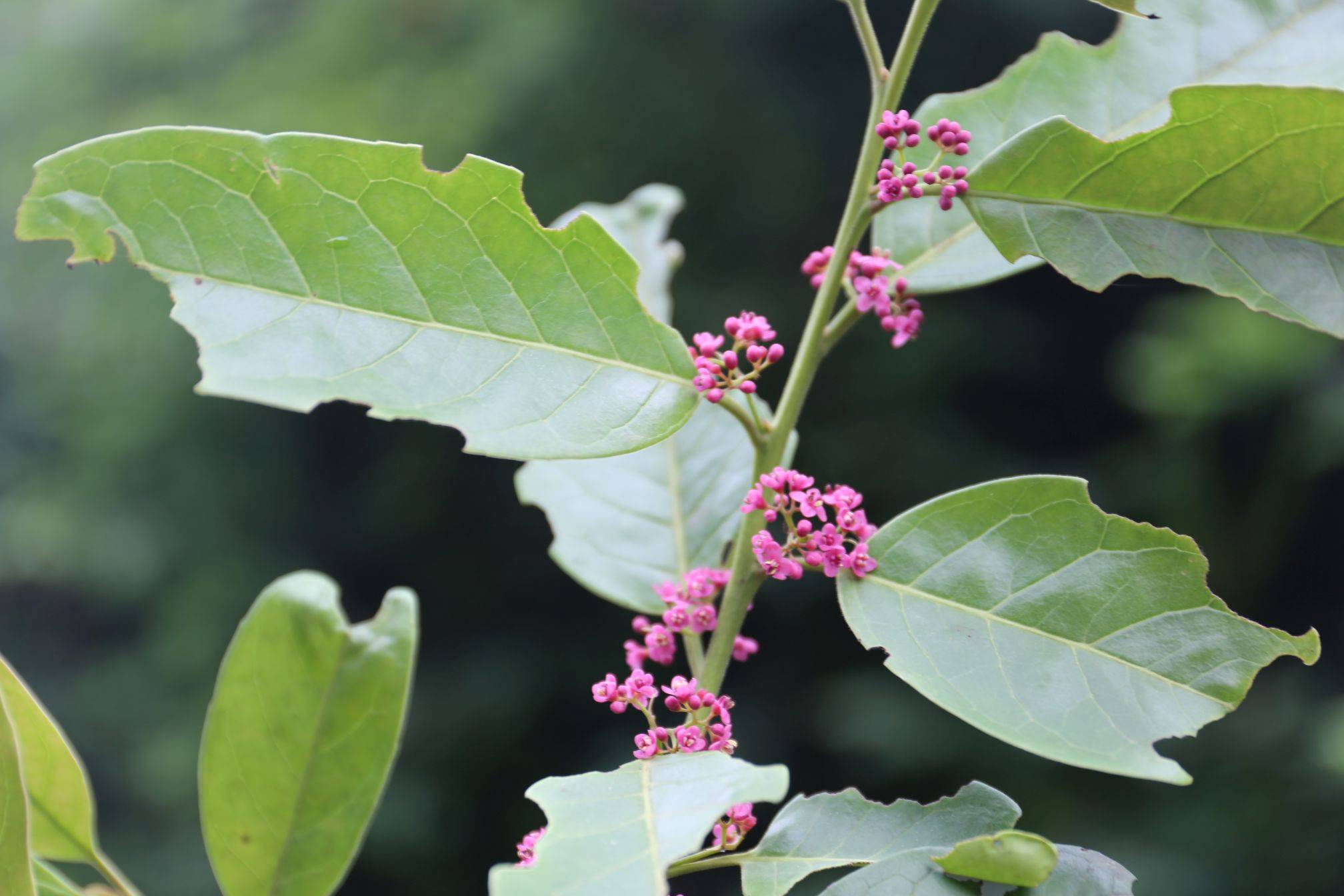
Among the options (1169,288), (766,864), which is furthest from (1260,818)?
(766,864)

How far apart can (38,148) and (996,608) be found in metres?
6.53

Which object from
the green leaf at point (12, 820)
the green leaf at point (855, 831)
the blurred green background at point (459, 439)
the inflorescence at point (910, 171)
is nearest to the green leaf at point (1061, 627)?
the green leaf at point (855, 831)

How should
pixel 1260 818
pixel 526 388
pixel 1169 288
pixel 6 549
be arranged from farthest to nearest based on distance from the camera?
pixel 6 549, pixel 1169 288, pixel 1260 818, pixel 526 388

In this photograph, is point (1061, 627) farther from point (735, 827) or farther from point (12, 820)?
point (12, 820)

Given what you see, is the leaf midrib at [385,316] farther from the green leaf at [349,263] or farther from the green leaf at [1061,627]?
the green leaf at [1061,627]

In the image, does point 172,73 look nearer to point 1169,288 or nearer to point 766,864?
point 1169,288

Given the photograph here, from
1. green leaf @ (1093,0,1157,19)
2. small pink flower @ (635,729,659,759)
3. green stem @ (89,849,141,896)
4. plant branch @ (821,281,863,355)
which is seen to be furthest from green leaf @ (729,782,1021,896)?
green leaf @ (1093,0,1157,19)

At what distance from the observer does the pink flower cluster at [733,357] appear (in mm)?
915

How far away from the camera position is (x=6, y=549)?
575cm

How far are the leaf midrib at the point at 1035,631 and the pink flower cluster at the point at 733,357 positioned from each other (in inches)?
7.9

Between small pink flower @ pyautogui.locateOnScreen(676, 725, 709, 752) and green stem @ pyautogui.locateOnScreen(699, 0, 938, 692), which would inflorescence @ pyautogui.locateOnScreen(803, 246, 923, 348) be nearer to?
green stem @ pyautogui.locateOnScreen(699, 0, 938, 692)

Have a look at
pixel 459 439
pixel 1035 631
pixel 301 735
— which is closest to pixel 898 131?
pixel 1035 631

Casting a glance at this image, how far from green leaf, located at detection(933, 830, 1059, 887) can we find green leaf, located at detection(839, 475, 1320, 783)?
0.07m

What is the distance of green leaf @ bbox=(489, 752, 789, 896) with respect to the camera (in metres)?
0.68
